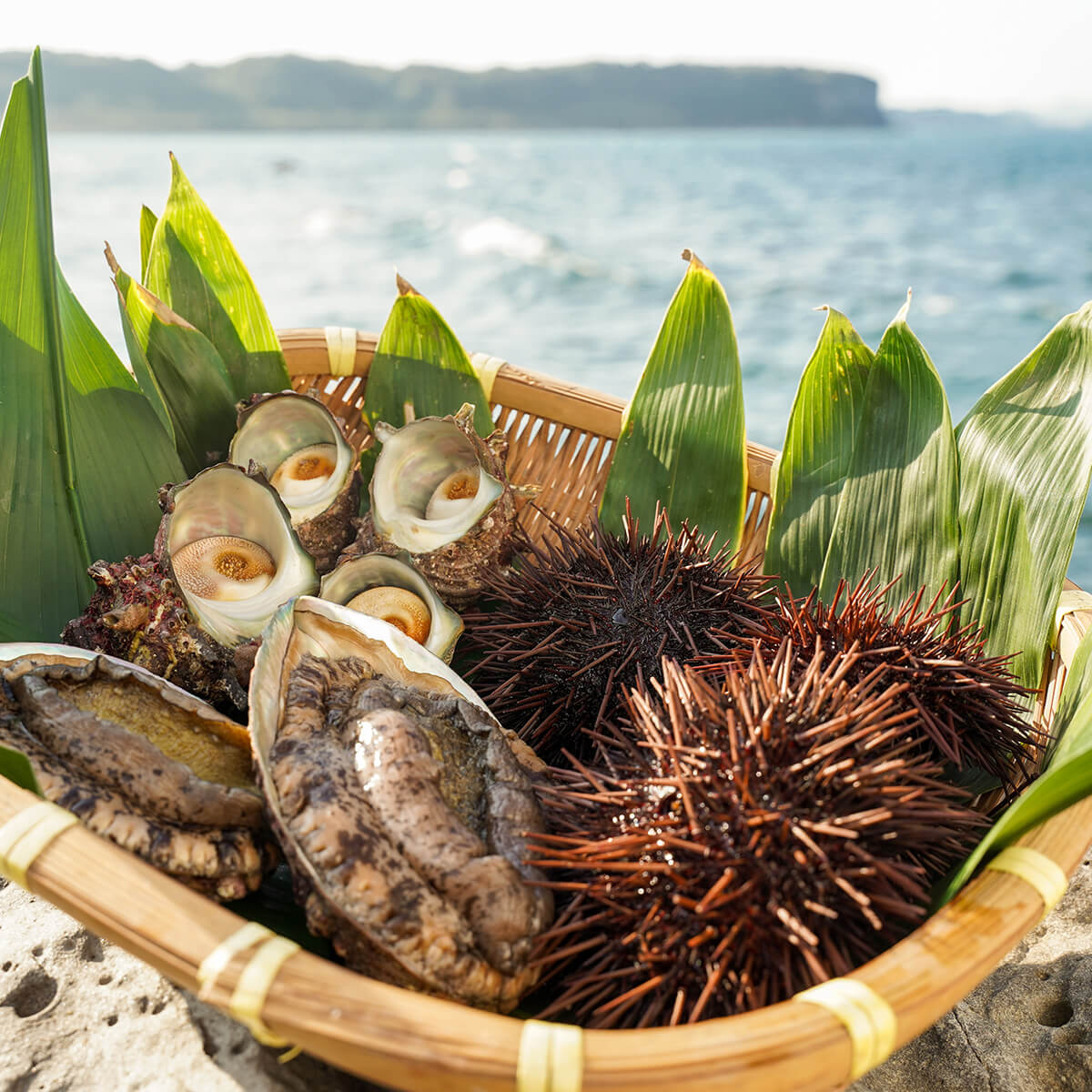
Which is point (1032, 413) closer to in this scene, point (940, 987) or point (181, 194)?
point (940, 987)

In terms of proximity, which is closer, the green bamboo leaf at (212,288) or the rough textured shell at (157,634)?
the rough textured shell at (157,634)

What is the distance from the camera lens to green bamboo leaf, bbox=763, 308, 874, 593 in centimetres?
138

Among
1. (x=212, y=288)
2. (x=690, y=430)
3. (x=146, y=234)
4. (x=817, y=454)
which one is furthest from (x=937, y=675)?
(x=146, y=234)

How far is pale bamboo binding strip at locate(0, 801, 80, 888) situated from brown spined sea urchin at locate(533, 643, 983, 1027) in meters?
0.38

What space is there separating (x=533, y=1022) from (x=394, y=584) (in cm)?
80

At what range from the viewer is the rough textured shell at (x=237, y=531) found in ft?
3.88

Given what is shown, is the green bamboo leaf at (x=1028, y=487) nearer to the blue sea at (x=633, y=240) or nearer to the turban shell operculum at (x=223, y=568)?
the turban shell operculum at (x=223, y=568)

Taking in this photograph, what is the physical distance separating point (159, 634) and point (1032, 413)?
1150 millimetres

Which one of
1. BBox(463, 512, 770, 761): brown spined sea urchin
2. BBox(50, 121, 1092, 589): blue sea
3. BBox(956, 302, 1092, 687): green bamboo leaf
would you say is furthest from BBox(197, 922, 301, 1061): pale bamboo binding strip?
BBox(50, 121, 1092, 589): blue sea

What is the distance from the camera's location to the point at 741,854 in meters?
0.70

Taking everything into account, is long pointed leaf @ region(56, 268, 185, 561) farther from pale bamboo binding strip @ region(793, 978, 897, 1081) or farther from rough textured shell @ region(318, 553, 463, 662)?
pale bamboo binding strip @ region(793, 978, 897, 1081)

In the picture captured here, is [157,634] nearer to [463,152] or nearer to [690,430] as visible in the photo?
[690,430]

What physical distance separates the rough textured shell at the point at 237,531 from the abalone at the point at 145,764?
8.0 inches

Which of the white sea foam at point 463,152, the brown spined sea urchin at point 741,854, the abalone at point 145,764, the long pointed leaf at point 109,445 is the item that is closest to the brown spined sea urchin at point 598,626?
the brown spined sea urchin at point 741,854
